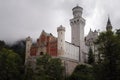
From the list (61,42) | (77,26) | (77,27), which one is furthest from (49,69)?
(77,26)

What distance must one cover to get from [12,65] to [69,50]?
22.0 metres

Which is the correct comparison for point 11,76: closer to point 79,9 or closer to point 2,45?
point 2,45

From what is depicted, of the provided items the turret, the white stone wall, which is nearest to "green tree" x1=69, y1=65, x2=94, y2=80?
the white stone wall

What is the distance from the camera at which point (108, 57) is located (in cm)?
3316

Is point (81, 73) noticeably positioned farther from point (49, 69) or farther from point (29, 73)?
point (29, 73)

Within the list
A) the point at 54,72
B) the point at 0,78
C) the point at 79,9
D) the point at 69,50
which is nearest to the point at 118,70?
the point at 54,72

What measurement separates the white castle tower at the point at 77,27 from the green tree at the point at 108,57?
45.0m

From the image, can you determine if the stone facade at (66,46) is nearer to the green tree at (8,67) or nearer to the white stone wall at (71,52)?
the white stone wall at (71,52)

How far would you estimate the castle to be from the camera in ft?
225

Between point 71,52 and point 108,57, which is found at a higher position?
point 71,52

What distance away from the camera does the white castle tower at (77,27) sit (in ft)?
266

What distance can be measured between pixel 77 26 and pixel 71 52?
41.3 feet

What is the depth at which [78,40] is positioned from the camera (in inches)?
3184

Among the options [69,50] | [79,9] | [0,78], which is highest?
[79,9]
